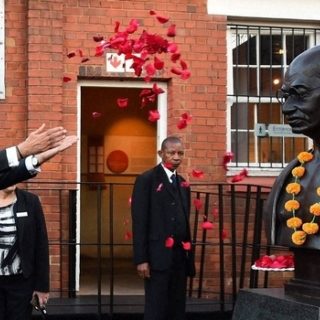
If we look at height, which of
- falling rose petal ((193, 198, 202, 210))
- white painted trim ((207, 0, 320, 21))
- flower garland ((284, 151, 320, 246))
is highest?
white painted trim ((207, 0, 320, 21))

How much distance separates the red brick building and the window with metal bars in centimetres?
1

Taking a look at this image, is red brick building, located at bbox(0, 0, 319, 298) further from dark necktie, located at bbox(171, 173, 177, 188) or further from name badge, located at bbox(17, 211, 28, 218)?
name badge, located at bbox(17, 211, 28, 218)

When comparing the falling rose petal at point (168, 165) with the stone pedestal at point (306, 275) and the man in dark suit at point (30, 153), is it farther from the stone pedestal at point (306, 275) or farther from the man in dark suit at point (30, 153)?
the man in dark suit at point (30, 153)

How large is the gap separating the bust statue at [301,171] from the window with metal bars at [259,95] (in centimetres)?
500

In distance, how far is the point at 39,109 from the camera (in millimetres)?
8781

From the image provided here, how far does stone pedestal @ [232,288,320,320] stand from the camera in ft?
13.1

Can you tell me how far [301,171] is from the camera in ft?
14.0

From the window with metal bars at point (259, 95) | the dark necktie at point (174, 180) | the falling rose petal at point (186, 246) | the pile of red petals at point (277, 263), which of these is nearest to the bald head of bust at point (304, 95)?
the pile of red petals at point (277, 263)

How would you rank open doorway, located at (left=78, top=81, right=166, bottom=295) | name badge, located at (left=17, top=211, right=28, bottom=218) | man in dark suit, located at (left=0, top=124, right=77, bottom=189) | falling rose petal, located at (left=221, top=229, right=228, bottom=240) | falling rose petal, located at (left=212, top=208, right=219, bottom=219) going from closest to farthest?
man in dark suit, located at (left=0, top=124, right=77, bottom=189)
name badge, located at (left=17, top=211, right=28, bottom=218)
falling rose petal, located at (left=221, top=229, right=228, bottom=240)
falling rose petal, located at (left=212, top=208, right=219, bottom=219)
open doorway, located at (left=78, top=81, right=166, bottom=295)

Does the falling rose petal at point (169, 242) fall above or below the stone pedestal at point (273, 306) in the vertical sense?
above

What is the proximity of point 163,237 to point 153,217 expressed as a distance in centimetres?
19

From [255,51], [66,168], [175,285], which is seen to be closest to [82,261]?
[66,168]

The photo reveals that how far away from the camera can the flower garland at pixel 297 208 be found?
4066 mm

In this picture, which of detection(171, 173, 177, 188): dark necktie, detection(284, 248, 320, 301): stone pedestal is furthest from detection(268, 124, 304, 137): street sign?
detection(284, 248, 320, 301): stone pedestal
